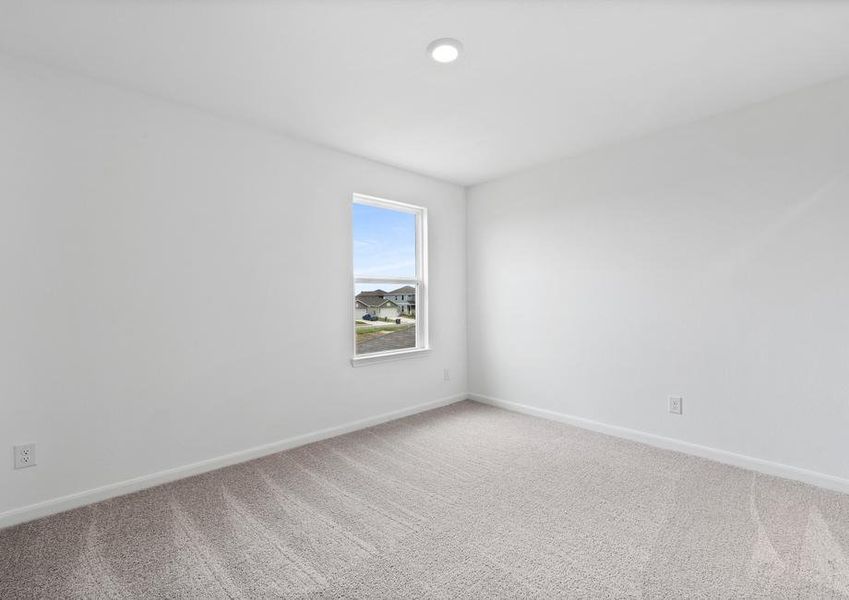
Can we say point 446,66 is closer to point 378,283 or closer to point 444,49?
point 444,49

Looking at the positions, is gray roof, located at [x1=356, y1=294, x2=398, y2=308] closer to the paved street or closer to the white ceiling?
the paved street

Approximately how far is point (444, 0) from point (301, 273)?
6.79ft

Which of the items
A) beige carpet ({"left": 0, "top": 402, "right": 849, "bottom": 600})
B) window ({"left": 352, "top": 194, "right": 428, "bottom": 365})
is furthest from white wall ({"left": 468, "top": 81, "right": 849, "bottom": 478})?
window ({"left": 352, "top": 194, "right": 428, "bottom": 365})

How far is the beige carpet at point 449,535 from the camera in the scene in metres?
1.63

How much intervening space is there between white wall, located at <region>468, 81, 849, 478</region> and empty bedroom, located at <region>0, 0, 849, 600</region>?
2cm

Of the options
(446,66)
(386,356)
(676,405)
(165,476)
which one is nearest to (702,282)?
(676,405)

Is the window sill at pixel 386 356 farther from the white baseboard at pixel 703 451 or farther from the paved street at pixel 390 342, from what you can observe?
the white baseboard at pixel 703 451

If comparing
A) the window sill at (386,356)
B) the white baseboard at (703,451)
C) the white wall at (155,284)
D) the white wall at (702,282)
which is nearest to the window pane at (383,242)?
the white wall at (155,284)

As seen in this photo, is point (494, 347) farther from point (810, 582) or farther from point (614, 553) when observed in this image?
point (810, 582)

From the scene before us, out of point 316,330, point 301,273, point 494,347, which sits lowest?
point 494,347

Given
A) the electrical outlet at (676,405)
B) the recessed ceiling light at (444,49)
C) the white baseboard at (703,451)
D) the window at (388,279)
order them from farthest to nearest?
the window at (388,279) → the electrical outlet at (676,405) → the white baseboard at (703,451) → the recessed ceiling light at (444,49)

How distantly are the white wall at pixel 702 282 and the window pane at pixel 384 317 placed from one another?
3.36 feet

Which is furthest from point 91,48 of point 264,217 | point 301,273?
point 301,273

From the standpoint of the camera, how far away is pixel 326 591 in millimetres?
1601
